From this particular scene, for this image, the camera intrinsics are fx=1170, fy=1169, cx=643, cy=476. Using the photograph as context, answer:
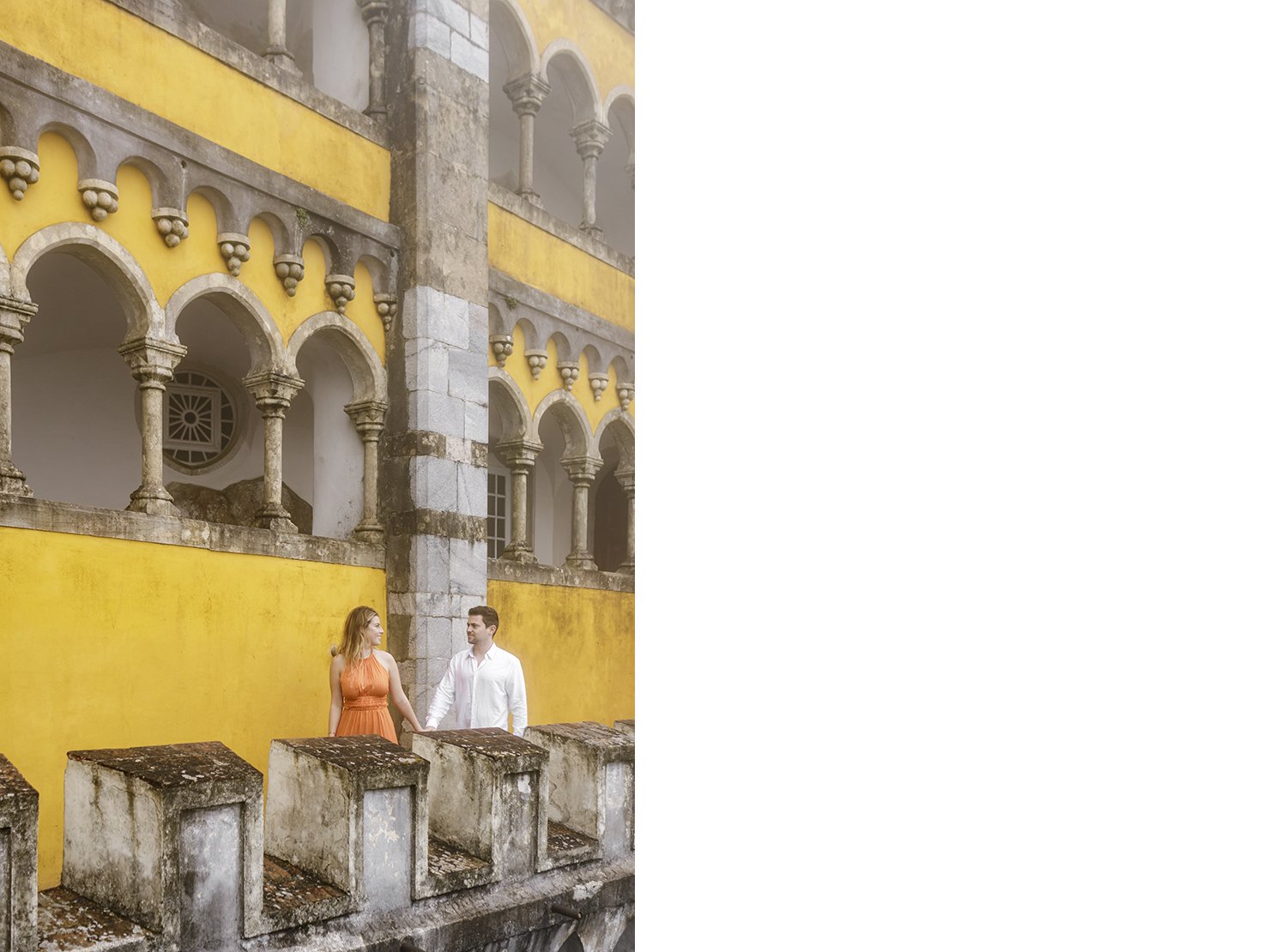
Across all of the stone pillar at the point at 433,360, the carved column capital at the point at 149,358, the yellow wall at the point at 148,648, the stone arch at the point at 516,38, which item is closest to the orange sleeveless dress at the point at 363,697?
the yellow wall at the point at 148,648

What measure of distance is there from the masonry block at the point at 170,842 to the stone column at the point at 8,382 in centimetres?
124

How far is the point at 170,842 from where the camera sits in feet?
5.50

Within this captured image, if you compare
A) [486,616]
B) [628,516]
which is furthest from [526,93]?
[486,616]

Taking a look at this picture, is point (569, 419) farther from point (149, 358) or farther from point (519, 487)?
point (149, 358)

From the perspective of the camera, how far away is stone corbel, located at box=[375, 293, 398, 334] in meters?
A: 4.23

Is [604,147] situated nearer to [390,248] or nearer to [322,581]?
[390,248]

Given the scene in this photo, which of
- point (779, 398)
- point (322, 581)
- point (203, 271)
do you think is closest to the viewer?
point (779, 398)

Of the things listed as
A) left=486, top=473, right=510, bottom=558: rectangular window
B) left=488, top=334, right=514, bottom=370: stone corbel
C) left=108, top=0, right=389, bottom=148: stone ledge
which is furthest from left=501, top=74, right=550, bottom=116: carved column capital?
left=486, top=473, right=510, bottom=558: rectangular window

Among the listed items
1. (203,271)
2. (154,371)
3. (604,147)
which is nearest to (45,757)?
(154,371)

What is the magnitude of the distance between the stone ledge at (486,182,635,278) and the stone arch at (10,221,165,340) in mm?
1623

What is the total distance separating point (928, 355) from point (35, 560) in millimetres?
2848

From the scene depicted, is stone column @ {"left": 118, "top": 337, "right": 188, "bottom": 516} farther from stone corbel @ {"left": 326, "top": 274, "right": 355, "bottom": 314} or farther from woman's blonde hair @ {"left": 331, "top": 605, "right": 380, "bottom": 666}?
stone corbel @ {"left": 326, "top": 274, "right": 355, "bottom": 314}

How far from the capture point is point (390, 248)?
14.0ft

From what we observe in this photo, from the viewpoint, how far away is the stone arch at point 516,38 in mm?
4801
